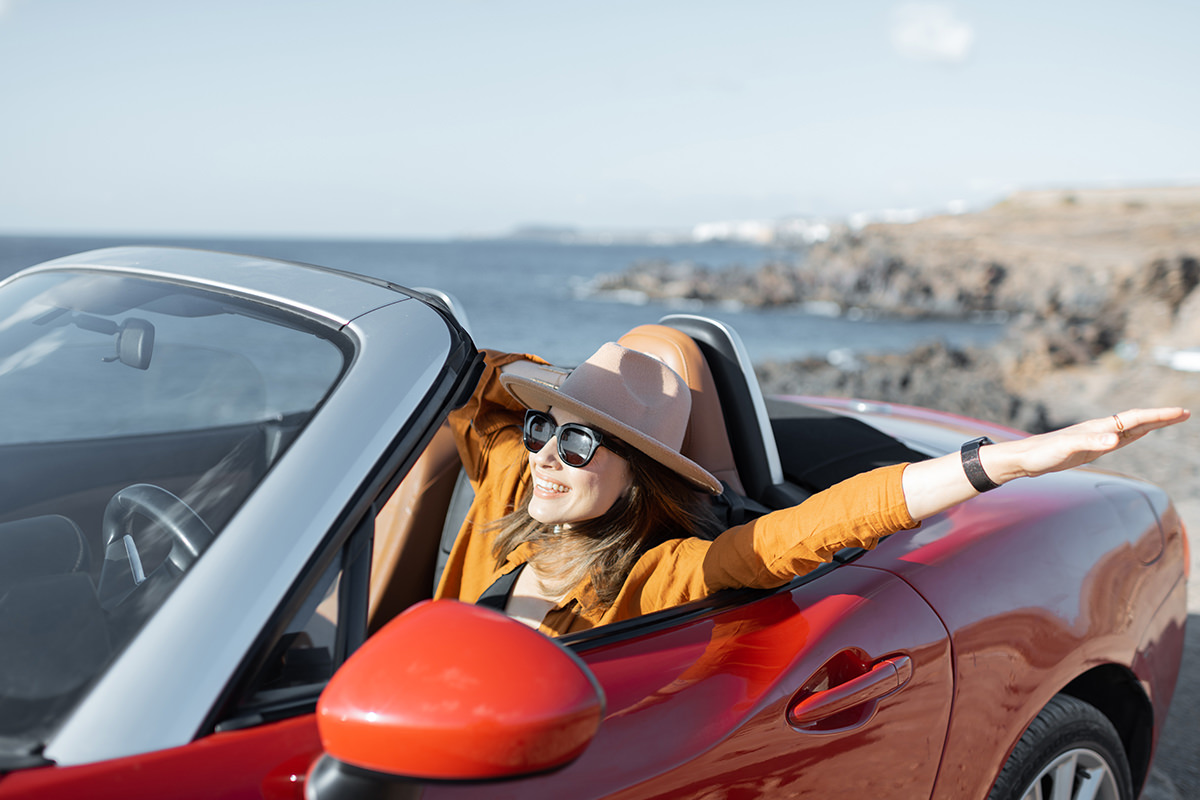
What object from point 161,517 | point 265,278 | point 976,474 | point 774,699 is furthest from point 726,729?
point 265,278

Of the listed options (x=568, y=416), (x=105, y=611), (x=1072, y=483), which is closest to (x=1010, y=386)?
(x=1072, y=483)

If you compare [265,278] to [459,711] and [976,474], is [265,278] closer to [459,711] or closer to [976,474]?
[459,711]

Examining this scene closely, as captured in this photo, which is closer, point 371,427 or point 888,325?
point 371,427

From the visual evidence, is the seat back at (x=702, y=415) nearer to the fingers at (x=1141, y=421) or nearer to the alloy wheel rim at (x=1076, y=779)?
the alloy wheel rim at (x=1076, y=779)

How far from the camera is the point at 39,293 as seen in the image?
167cm

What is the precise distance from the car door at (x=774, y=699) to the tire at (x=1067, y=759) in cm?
34

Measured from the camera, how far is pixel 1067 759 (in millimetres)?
1985

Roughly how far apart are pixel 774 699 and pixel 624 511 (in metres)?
0.61

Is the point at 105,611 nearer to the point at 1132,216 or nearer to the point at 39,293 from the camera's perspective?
the point at 39,293

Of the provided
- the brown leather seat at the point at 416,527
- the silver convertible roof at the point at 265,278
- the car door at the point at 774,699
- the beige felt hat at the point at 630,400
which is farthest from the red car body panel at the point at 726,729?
the brown leather seat at the point at 416,527

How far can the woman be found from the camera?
1.44m

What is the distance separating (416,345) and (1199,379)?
12323 millimetres

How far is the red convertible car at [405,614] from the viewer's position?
94cm

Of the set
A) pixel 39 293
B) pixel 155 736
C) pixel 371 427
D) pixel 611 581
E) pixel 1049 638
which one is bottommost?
pixel 1049 638
